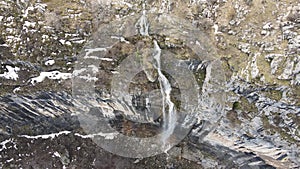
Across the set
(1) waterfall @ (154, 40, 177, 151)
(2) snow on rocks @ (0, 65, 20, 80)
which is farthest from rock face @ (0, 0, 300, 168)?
(1) waterfall @ (154, 40, 177, 151)

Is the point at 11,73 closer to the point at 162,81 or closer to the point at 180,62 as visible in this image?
the point at 162,81

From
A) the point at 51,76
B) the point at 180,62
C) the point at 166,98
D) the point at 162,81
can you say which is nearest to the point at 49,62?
the point at 51,76

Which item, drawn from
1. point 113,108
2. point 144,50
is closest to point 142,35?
point 144,50

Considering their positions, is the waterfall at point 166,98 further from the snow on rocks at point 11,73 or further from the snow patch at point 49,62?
the snow on rocks at point 11,73

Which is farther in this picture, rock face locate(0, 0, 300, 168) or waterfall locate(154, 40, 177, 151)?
waterfall locate(154, 40, 177, 151)

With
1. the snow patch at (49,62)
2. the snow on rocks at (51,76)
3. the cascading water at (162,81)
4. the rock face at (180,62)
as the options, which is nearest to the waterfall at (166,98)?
the cascading water at (162,81)

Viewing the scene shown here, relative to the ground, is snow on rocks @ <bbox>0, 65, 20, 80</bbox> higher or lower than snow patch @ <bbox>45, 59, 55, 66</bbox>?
lower

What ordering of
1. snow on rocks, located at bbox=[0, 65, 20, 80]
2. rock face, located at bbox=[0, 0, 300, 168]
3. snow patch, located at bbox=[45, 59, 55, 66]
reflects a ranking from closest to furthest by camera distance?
rock face, located at bbox=[0, 0, 300, 168] → snow patch, located at bbox=[45, 59, 55, 66] → snow on rocks, located at bbox=[0, 65, 20, 80]

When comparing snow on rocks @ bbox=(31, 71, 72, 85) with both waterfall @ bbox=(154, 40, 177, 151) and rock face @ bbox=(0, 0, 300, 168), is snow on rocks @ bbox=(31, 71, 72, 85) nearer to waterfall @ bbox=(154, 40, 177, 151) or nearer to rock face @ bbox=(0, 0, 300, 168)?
rock face @ bbox=(0, 0, 300, 168)

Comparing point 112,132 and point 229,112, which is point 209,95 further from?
point 112,132
